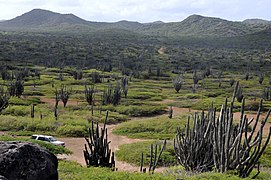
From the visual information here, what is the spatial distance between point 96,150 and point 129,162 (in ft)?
20.2

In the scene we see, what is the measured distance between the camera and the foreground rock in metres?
9.81

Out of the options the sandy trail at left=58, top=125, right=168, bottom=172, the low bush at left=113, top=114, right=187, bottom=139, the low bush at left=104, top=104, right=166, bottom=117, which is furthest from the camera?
the low bush at left=104, top=104, right=166, bottom=117

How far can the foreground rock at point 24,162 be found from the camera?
9.81 m

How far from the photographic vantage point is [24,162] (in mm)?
10086

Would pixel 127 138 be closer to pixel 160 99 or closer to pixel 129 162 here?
pixel 129 162

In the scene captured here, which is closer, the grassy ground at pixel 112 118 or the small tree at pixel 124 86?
the grassy ground at pixel 112 118

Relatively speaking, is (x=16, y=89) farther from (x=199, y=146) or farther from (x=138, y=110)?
(x=199, y=146)

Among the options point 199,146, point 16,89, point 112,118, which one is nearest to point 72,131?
point 112,118

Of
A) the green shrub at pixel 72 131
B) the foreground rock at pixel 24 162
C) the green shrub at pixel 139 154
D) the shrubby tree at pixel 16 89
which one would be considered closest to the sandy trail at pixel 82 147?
the green shrub at pixel 139 154

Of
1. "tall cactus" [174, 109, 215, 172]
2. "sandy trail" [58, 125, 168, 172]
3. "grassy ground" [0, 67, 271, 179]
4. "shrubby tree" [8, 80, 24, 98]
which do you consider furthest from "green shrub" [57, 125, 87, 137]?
"shrubby tree" [8, 80, 24, 98]

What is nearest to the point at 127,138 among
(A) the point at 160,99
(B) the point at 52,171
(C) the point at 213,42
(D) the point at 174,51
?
(B) the point at 52,171

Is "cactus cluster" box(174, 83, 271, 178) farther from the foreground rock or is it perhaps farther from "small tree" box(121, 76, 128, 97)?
"small tree" box(121, 76, 128, 97)

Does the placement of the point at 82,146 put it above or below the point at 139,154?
below

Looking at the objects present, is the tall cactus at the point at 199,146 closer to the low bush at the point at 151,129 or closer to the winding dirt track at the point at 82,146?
the winding dirt track at the point at 82,146
